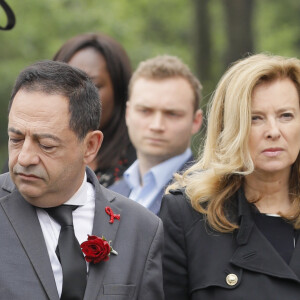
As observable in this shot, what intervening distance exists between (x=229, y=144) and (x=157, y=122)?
155cm

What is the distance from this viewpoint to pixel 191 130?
657 cm

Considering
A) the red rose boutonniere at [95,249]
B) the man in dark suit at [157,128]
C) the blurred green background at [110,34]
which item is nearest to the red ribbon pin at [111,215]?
the red rose boutonniere at [95,249]

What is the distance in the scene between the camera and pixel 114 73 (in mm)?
6934

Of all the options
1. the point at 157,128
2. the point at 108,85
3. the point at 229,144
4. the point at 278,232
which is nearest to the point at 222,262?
the point at 278,232

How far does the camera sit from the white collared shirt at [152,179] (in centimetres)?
621

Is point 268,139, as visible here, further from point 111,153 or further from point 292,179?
point 111,153

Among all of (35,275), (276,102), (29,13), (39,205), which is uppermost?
(29,13)

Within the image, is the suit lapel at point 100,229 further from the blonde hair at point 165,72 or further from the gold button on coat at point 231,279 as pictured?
the blonde hair at point 165,72

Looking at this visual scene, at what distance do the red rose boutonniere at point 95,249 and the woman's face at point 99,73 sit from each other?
255 cm

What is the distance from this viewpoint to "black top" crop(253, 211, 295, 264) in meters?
4.83

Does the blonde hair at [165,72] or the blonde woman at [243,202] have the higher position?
the blonde hair at [165,72]

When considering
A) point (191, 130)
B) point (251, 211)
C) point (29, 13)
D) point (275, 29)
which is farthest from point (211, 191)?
point (275, 29)

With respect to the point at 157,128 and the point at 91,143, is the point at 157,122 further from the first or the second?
the point at 91,143

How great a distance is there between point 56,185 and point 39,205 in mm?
131
